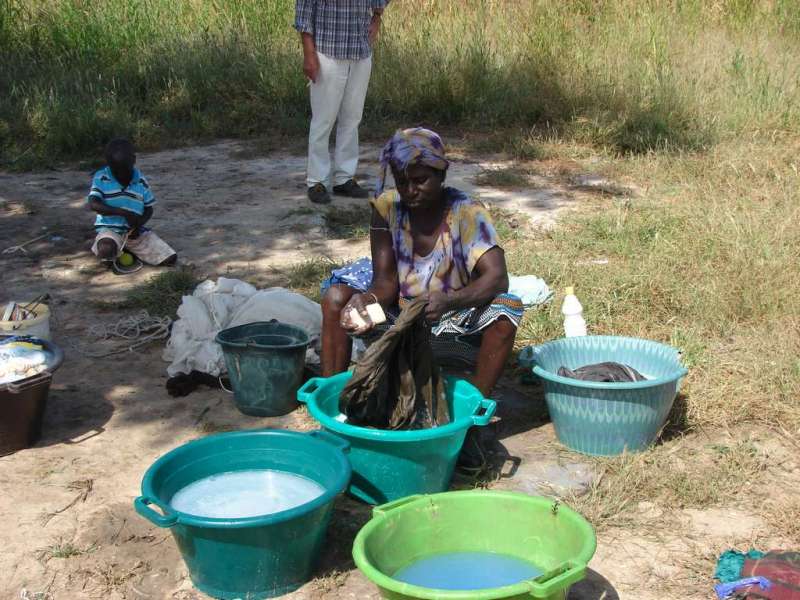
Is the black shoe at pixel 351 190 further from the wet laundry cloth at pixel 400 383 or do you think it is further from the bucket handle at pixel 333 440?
the bucket handle at pixel 333 440

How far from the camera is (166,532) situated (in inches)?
117

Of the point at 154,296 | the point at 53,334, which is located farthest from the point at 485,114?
the point at 53,334

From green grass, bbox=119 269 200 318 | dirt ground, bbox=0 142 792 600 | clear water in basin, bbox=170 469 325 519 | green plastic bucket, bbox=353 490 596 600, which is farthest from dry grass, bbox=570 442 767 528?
green grass, bbox=119 269 200 318

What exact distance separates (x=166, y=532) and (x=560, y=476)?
4.36 feet

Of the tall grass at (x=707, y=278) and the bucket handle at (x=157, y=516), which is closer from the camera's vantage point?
the bucket handle at (x=157, y=516)

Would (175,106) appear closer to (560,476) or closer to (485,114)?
(485,114)

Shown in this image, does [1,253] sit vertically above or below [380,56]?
below

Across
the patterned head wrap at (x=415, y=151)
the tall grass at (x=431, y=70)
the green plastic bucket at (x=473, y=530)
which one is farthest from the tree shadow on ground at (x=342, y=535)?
the tall grass at (x=431, y=70)

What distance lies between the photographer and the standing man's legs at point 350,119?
254 inches

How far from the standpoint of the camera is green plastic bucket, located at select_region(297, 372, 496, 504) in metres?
2.85

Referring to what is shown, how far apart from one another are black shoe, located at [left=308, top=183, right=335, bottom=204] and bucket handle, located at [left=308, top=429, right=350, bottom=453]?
12.8ft

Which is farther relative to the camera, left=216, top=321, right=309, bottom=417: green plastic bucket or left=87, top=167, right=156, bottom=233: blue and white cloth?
left=87, top=167, right=156, bottom=233: blue and white cloth

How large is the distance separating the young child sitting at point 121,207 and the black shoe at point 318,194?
1495 millimetres

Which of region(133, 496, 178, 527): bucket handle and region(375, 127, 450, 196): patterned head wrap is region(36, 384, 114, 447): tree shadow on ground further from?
region(375, 127, 450, 196): patterned head wrap
